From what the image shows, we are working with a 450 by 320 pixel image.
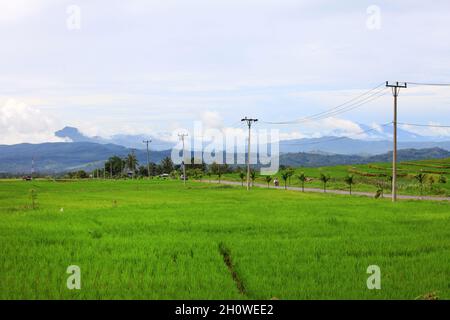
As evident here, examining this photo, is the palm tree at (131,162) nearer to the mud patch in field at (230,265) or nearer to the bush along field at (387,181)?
the bush along field at (387,181)

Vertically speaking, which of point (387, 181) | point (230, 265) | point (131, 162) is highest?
point (131, 162)

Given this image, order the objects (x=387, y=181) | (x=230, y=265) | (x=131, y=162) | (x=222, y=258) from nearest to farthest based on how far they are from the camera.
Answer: (x=230, y=265), (x=222, y=258), (x=387, y=181), (x=131, y=162)

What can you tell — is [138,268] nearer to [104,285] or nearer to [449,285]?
[104,285]

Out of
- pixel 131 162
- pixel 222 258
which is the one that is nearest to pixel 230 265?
pixel 222 258

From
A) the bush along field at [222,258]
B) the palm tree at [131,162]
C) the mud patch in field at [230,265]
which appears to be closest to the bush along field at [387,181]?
the bush along field at [222,258]

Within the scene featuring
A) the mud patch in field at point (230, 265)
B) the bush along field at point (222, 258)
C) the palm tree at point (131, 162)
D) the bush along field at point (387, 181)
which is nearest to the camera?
the bush along field at point (222, 258)

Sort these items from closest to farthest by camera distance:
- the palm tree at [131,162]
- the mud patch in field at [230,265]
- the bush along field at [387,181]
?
the mud patch in field at [230,265], the bush along field at [387,181], the palm tree at [131,162]

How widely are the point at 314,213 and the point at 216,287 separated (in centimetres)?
1360

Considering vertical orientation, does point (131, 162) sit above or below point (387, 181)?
above

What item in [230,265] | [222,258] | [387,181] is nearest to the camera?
[230,265]

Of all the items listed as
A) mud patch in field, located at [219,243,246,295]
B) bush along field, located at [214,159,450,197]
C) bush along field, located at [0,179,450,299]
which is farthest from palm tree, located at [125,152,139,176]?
mud patch in field, located at [219,243,246,295]

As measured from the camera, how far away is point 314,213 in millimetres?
21688

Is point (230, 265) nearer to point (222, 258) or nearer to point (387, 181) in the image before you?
point (222, 258)
